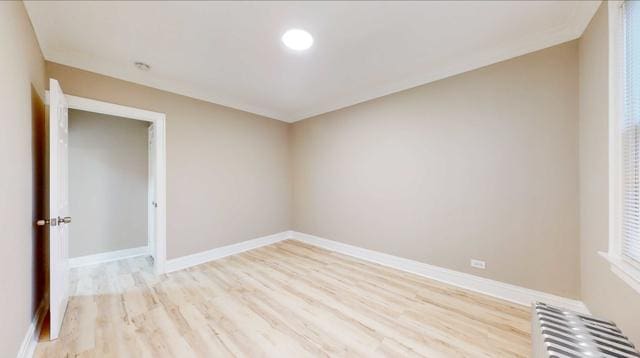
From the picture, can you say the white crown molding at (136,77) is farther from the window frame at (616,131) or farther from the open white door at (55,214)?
the window frame at (616,131)

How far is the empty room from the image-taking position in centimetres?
159

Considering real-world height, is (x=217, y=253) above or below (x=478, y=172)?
below

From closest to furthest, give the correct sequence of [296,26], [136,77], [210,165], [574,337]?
[574,337] → [296,26] → [136,77] → [210,165]

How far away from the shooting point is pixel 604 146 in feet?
5.38

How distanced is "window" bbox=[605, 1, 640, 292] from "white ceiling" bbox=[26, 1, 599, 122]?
1.42 feet

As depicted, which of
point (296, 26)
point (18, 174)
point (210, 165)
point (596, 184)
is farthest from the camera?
point (210, 165)

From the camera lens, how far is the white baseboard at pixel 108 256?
337cm

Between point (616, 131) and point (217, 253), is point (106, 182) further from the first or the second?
point (616, 131)

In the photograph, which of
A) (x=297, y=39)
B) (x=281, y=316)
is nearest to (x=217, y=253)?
(x=281, y=316)

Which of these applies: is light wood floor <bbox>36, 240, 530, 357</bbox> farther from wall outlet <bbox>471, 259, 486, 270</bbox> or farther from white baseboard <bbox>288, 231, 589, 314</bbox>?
wall outlet <bbox>471, 259, 486, 270</bbox>

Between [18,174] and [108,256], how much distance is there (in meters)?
2.67

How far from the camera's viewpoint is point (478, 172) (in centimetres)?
255

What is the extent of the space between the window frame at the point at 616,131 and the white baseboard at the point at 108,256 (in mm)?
5414

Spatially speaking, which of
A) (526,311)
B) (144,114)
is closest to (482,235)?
(526,311)
